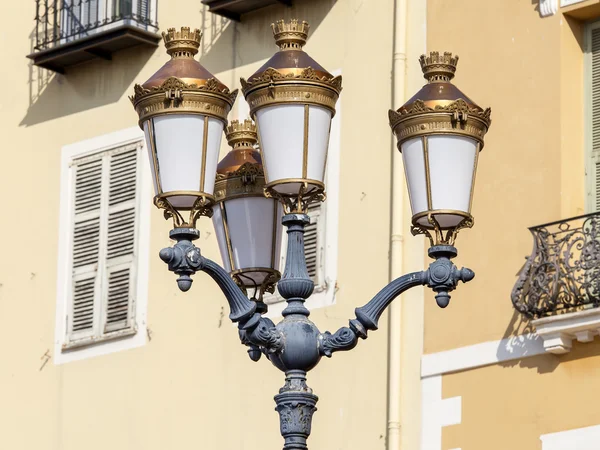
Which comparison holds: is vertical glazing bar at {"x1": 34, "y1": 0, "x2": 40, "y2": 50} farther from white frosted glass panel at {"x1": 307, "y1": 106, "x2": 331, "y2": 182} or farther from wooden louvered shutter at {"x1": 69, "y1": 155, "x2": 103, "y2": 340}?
white frosted glass panel at {"x1": 307, "y1": 106, "x2": 331, "y2": 182}

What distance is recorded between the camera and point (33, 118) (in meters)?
18.8

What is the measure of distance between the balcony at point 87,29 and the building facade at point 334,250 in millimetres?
28

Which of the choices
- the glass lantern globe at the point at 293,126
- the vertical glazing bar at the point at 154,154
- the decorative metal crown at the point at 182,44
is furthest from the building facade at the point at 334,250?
the vertical glazing bar at the point at 154,154

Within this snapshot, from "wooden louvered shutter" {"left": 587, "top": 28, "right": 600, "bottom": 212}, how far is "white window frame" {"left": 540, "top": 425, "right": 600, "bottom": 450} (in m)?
1.81

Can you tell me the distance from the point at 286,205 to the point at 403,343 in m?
5.94

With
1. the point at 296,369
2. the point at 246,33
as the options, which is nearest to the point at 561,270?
the point at 246,33

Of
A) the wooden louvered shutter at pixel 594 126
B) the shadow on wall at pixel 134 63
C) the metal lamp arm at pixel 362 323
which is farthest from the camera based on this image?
the shadow on wall at pixel 134 63

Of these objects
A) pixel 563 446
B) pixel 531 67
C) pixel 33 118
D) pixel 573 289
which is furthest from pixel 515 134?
pixel 33 118

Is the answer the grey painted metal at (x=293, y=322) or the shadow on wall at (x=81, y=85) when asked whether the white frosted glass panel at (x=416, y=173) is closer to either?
the grey painted metal at (x=293, y=322)

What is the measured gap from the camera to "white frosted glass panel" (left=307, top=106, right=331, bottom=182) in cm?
928

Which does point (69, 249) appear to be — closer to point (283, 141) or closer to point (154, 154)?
point (154, 154)

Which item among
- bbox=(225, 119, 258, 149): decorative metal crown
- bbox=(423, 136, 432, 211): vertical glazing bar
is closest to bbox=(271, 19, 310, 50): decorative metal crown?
bbox=(423, 136, 432, 211): vertical glazing bar

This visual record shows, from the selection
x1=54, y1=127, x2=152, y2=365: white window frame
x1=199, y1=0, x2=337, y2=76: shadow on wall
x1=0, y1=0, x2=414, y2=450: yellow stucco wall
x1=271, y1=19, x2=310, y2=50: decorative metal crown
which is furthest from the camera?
x1=54, y1=127, x2=152, y2=365: white window frame

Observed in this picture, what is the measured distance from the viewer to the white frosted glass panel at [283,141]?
9.24m
